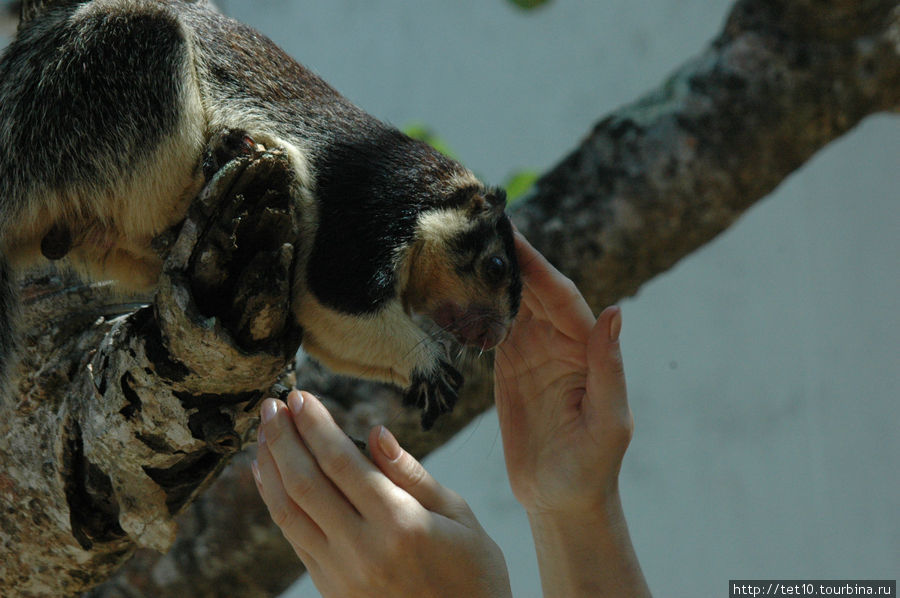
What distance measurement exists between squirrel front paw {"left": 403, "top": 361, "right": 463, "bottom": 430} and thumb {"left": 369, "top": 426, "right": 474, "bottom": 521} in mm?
482

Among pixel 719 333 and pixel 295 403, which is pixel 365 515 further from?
pixel 719 333

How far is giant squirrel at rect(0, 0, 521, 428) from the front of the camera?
6.82 feet

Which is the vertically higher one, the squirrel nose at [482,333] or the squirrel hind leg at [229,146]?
the squirrel hind leg at [229,146]

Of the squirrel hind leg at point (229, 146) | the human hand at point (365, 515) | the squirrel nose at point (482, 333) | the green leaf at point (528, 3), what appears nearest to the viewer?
the human hand at point (365, 515)

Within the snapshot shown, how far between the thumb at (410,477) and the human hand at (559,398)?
1.52ft

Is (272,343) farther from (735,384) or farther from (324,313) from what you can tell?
(735,384)

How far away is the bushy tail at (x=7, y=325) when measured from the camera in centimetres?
206

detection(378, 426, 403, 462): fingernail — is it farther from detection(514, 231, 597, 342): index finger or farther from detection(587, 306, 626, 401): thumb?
detection(514, 231, 597, 342): index finger

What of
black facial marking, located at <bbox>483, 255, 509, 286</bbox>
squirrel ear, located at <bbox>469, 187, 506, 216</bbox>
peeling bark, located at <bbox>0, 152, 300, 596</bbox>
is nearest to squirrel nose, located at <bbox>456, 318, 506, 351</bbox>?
black facial marking, located at <bbox>483, 255, 509, 286</bbox>

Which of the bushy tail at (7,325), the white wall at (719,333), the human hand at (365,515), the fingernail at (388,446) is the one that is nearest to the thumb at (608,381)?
the human hand at (365,515)

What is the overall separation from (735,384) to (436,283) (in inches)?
181

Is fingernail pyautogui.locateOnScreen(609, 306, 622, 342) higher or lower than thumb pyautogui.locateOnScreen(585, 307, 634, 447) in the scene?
higher

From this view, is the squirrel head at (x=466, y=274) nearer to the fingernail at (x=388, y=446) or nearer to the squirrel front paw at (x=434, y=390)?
the squirrel front paw at (x=434, y=390)

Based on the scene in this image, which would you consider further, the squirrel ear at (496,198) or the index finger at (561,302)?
the squirrel ear at (496,198)
